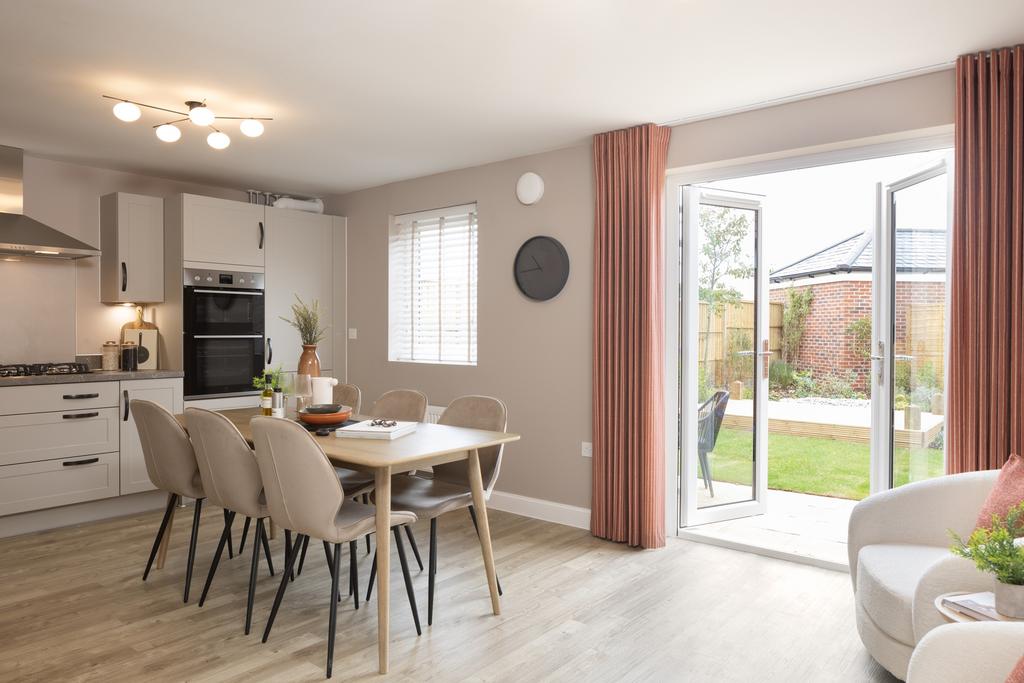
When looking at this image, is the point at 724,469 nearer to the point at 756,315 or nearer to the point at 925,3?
the point at 756,315

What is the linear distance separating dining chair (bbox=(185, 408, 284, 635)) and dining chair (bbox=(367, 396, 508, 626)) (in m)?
0.56

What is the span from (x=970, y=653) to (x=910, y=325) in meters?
2.51

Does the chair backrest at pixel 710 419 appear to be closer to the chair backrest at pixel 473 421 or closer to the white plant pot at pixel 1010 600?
the chair backrest at pixel 473 421

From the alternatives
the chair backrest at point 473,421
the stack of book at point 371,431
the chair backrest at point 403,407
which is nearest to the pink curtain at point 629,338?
the chair backrest at point 473,421

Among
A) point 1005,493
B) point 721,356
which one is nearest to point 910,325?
point 721,356

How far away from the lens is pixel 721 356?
442 centimetres

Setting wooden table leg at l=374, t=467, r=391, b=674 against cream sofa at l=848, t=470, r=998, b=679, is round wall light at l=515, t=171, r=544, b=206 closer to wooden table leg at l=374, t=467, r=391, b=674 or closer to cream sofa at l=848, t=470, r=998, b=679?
wooden table leg at l=374, t=467, r=391, b=674

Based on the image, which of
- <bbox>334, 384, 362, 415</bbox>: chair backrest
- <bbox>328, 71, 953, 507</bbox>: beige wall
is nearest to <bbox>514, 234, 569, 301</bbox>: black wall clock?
<bbox>328, 71, 953, 507</bbox>: beige wall

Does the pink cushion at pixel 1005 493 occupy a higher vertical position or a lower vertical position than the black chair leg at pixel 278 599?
higher

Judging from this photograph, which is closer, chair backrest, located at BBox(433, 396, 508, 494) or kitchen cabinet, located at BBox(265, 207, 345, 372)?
chair backrest, located at BBox(433, 396, 508, 494)

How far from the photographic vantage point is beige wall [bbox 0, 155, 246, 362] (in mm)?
4719

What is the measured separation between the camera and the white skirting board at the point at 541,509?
14.5 feet

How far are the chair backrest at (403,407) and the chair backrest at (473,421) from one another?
26 centimetres

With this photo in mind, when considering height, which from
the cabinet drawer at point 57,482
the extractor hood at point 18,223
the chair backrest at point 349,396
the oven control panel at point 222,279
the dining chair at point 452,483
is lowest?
the cabinet drawer at point 57,482
